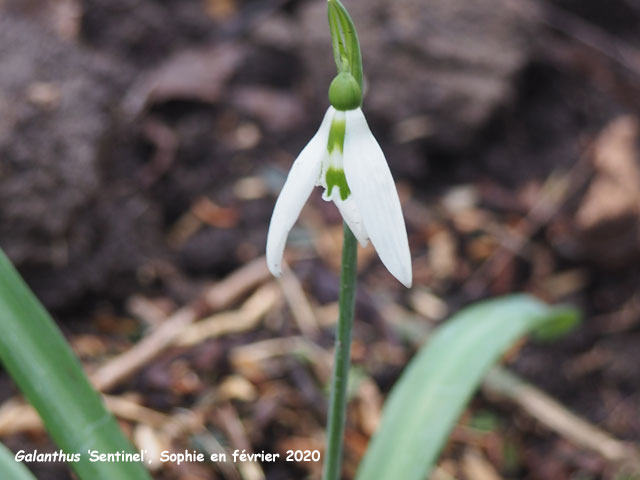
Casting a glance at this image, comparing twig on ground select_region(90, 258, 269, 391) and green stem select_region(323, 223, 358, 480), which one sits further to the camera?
twig on ground select_region(90, 258, 269, 391)

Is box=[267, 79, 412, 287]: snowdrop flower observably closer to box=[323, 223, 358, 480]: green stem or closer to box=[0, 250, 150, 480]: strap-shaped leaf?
box=[323, 223, 358, 480]: green stem

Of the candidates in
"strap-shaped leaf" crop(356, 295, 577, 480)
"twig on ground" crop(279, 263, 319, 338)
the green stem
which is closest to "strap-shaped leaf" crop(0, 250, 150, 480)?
the green stem

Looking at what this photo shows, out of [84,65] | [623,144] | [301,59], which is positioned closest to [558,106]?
[623,144]

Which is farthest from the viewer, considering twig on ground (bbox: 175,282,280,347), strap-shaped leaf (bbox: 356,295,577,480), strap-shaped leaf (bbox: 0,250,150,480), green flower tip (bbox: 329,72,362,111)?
twig on ground (bbox: 175,282,280,347)

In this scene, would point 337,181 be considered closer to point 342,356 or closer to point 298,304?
point 342,356

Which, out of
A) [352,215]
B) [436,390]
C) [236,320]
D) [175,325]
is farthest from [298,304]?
[352,215]

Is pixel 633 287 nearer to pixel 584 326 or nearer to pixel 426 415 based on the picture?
pixel 584 326

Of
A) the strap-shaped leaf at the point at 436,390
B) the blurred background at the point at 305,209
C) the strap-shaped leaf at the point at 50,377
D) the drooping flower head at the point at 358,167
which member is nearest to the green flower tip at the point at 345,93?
the drooping flower head at the point at 358,167
